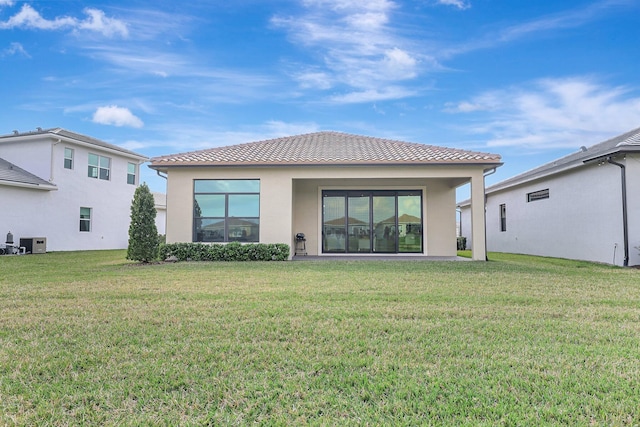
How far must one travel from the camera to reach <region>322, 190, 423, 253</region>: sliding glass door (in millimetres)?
14125

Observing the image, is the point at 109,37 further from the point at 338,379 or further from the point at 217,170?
the point at 338,379

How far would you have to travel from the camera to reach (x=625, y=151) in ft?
34.8

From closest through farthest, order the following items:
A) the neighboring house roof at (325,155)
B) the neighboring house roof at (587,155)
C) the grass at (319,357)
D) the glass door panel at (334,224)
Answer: the grass at (319,357) → the neighboring house roof at (587,155) → the neighboring house roof at (325,155) → the glass door panel at (334,224)

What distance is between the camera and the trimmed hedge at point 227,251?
1221cm

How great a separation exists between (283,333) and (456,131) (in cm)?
1849

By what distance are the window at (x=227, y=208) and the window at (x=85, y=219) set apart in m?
9.88

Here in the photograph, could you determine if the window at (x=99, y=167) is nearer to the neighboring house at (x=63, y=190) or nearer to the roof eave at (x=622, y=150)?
the neighboring house at (x=63, y=190)

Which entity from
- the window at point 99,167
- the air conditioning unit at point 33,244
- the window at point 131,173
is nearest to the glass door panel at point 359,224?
the air conditioning unit at point 33,244

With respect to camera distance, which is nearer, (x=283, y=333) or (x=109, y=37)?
(x=283, y=333)

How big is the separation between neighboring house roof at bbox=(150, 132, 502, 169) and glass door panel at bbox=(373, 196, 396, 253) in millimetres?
1932

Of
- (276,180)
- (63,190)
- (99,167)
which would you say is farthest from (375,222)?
(99,167)

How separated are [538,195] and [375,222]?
7258 mm

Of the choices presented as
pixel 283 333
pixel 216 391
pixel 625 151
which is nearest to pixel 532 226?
pixel 625 151

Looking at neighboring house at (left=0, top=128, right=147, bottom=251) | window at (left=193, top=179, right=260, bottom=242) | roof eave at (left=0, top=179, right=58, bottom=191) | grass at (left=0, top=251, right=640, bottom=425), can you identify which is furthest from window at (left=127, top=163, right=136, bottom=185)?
grass at (left=0, top=251, right=640, bottom=425)
